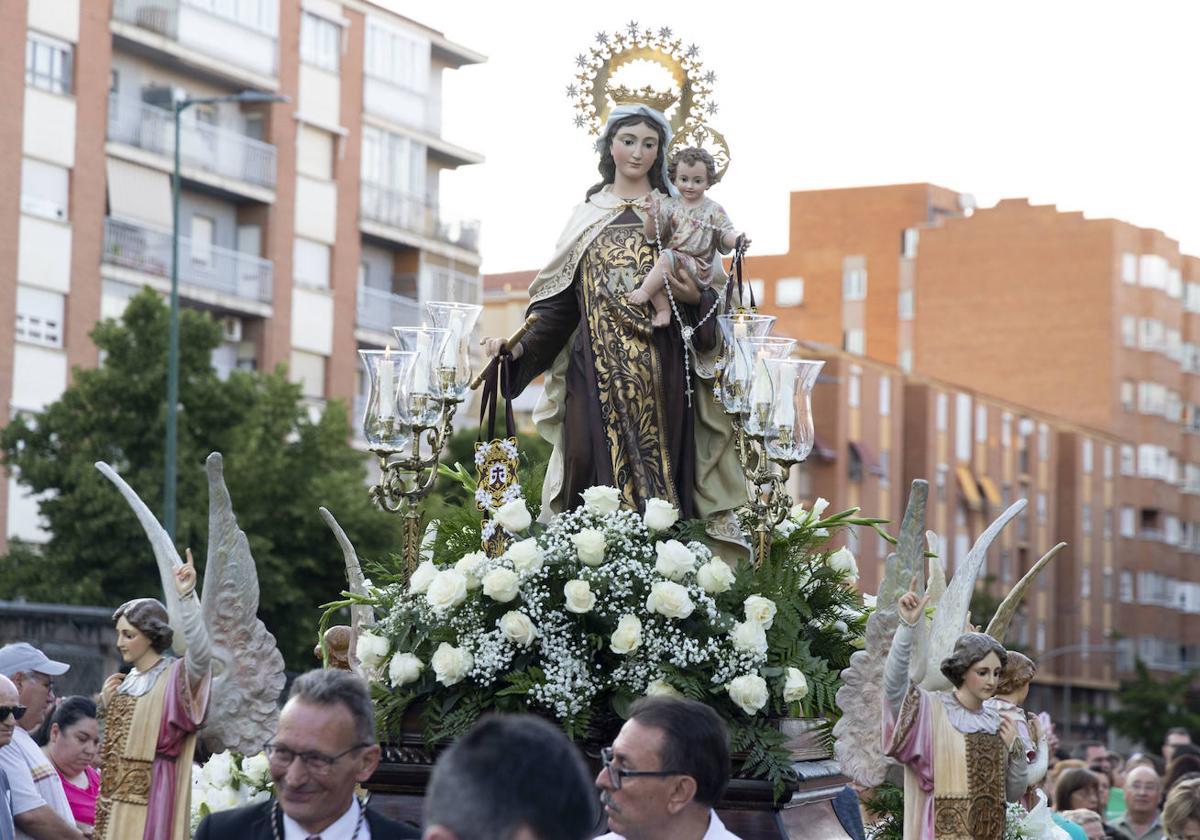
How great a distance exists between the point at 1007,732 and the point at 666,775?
→ 9.12ft

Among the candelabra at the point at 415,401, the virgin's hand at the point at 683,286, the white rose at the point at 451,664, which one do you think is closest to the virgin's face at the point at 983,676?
the white rose at the point at 451,664

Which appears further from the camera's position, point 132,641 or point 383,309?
point 383,309

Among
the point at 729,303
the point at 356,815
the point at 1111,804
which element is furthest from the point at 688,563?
the point at 1111,804

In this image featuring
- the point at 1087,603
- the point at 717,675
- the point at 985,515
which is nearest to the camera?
the point at 717,675

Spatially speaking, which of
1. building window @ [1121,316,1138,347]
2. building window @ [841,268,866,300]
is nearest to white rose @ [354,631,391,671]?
building window @ [1121,316,1138,347]

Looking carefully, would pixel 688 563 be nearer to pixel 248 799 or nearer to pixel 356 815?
pixel 248 799

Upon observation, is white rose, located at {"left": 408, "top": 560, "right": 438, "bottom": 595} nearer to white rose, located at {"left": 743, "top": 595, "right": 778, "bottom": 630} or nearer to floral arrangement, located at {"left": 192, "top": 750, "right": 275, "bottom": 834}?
floral arrangement, located at {"left": 192, "top": 750, "right": 275, "bottom": 834}

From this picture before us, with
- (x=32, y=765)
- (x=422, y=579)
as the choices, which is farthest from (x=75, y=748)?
(x=422, y=579)

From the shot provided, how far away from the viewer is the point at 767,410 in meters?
9.03

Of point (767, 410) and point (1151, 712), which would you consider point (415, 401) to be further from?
point (1151, 712)

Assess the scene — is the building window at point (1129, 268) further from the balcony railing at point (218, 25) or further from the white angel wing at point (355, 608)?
the white angel wing at point (355, 608)

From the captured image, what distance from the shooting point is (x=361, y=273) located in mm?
50562

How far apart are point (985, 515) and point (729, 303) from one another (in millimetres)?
65112

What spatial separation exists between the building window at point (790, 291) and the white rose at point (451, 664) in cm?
7325
